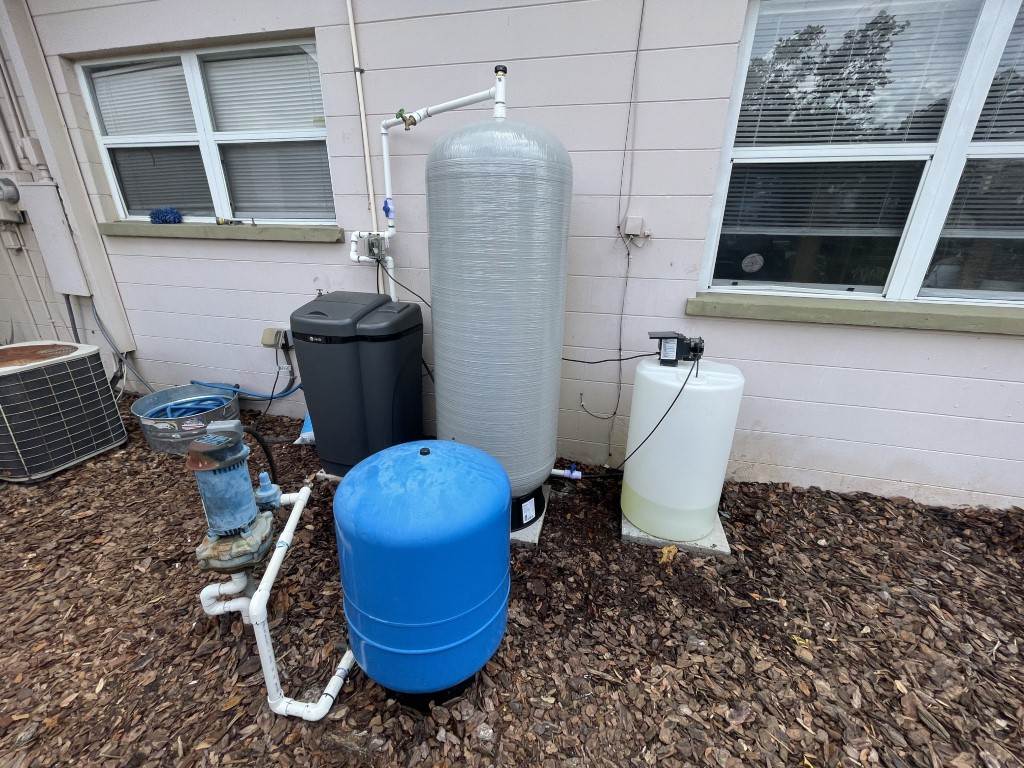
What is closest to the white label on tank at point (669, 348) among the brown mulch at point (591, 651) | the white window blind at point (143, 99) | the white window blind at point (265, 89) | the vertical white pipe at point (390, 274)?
the brown mulch at point (591, 651)

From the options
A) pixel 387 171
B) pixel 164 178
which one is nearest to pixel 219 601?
pixel 387 171

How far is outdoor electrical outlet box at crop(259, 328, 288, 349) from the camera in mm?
2730

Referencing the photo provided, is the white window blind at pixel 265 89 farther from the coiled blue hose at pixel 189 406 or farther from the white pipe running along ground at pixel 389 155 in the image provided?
the coiled blue hose at pixel 189 406

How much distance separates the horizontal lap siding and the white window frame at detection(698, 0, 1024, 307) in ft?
0.46

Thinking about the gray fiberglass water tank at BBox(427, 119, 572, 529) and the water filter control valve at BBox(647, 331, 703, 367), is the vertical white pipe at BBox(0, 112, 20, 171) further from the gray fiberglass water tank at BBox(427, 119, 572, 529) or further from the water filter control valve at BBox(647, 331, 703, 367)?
the water filter control valve at BBox(647, 331, 703, 367)

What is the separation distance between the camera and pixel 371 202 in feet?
7.70

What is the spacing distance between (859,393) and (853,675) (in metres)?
1.31

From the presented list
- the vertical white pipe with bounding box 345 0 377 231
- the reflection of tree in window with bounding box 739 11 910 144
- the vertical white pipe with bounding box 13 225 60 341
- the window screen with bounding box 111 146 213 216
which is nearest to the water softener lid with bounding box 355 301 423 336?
the vertical white pipe with bounding box 345 0 377 231

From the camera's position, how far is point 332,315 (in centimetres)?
200

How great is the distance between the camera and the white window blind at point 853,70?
1.74 metres

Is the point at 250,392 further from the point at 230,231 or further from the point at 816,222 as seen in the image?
the point at 816,222

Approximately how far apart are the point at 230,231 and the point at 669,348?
265 cm

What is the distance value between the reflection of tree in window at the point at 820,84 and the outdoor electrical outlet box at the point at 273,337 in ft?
9.33

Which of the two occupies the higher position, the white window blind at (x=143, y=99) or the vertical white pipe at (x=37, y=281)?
the white window blind at (x=143, y=99)
